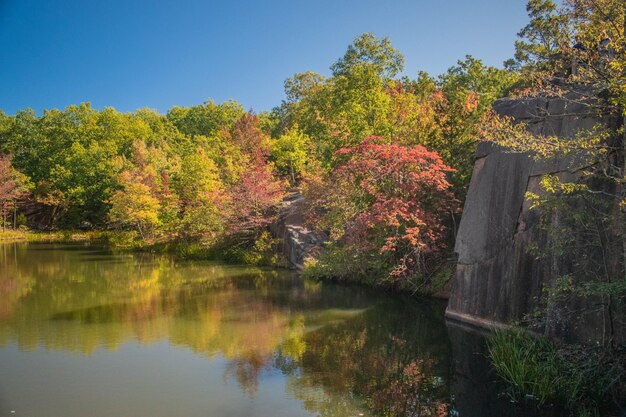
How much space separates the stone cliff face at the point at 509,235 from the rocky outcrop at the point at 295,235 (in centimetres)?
957

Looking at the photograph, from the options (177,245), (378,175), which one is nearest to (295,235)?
(378,175)

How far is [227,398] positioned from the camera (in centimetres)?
763

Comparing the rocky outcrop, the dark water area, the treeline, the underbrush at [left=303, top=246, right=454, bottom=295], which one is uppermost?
the treeline

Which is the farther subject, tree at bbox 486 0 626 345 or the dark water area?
the dark water area

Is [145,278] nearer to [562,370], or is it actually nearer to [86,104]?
[562,370]

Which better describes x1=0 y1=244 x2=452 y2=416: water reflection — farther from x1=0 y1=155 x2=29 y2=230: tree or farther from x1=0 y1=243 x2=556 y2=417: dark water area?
x1=0 y1=155 x2=29 y2=230: tree

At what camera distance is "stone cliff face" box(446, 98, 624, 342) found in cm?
901

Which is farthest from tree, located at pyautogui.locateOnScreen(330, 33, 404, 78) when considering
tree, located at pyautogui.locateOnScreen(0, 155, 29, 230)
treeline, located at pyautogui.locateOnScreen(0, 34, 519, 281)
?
tree, located at pyautogui.locateOnScreen(0, 155, 29, 230)

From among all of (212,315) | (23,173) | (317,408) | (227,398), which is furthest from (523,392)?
(23,173)

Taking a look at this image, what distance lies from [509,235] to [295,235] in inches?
481

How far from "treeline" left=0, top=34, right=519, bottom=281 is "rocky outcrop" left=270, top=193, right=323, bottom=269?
69cm

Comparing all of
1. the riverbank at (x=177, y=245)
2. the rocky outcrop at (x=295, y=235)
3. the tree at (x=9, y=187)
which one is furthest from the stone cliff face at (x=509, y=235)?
the tree at (x=9, y=187)

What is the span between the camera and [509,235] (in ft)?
33.6

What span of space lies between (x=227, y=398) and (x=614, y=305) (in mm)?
5960
